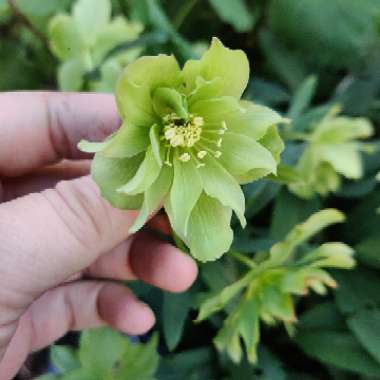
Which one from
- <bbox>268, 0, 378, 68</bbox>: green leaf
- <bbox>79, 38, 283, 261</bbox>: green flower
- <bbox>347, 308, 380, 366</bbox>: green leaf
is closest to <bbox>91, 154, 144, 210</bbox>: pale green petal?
<bbox>79, 38, 283, 261</bbox>: green flower

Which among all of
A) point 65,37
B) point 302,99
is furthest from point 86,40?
point 302,99

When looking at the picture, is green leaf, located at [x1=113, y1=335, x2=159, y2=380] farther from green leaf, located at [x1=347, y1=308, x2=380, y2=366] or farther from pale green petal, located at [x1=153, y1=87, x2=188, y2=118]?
pale green petal, located at [x1=153, y1=87, x2=188, y2=118]

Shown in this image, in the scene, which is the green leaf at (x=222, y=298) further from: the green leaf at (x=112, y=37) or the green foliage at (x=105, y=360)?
the green leaf at (x=112, y=37)

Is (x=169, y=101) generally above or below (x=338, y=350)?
above

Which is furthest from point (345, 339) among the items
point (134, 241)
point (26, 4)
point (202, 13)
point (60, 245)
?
point (26, 4)

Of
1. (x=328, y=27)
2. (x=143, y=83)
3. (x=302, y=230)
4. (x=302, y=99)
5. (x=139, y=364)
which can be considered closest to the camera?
(x=143, y=83)

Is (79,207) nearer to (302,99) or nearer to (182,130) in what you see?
(182,130)

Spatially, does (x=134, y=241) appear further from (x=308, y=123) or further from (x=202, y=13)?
(x=202, y=13)
